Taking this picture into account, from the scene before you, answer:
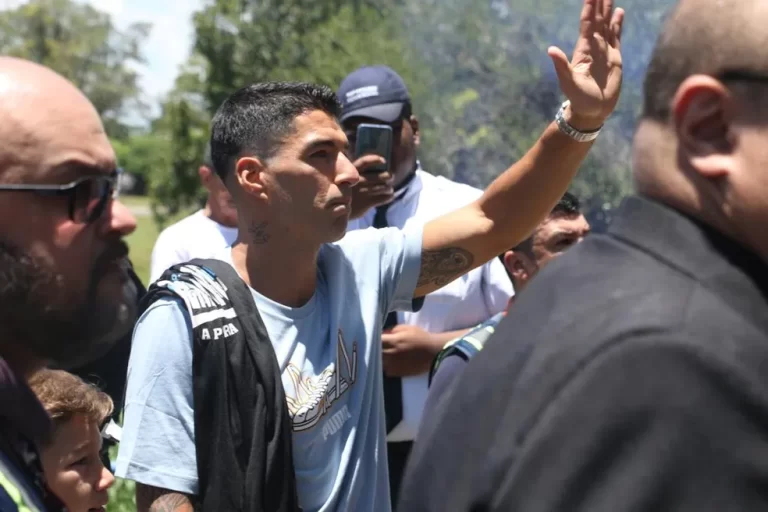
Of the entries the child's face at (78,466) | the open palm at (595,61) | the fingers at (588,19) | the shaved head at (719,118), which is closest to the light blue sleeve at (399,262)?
the open palm at (595,61)

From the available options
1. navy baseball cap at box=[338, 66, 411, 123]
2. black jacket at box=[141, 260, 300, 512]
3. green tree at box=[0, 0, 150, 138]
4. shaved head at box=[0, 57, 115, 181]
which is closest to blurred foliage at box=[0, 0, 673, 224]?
navy baseball cap at box=[338, 66, 411, 123]

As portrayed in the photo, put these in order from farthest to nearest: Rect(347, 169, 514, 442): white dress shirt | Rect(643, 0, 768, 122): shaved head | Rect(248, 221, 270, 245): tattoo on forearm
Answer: Rect(347, 169, 514, 442): white dress shirt, Rect(248, 221, 270, 245): tattoo on forearm, Rect(643, 0, 768, 122): shaved head

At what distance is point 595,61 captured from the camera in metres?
2.52

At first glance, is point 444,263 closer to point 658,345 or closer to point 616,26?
point 616,26

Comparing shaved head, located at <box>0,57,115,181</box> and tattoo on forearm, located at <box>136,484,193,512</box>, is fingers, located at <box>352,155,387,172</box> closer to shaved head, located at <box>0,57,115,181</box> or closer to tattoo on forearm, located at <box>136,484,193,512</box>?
tattoo on forearm, located at <box>136,484,193,512</box>

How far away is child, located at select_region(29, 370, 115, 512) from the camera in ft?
8.25

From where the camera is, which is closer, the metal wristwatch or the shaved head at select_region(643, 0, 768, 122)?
the shaved head at select_region(643, 0, 768, 122)

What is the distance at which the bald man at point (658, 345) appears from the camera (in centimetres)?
109

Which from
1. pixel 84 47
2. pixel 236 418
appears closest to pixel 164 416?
pixel 236 418

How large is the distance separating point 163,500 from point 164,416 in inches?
7.9

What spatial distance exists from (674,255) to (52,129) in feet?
3.22

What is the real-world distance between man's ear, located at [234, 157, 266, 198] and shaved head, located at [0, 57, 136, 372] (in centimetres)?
115

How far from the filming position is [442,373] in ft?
9.09

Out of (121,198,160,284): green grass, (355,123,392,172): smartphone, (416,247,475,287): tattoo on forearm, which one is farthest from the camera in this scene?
(121,198,160,284): green grass
